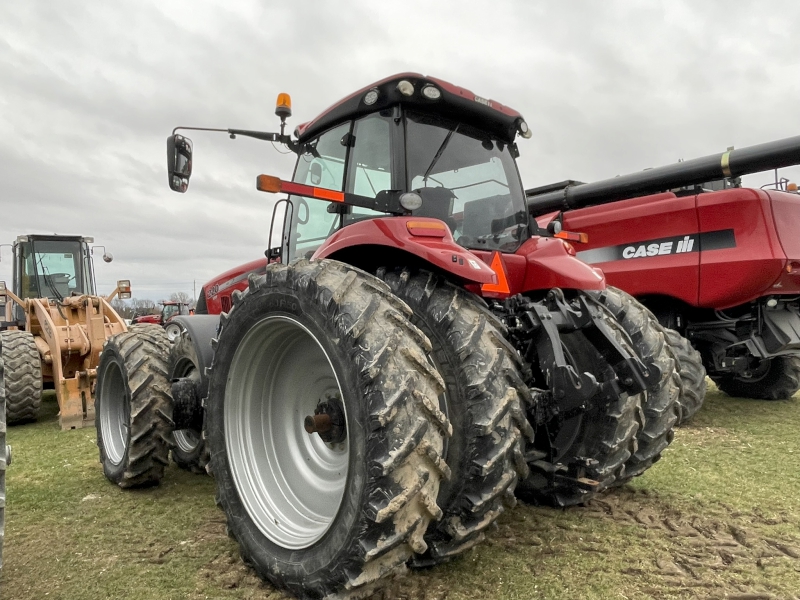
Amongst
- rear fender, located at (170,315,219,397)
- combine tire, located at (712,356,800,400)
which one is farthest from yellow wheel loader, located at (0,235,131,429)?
combine tire, located at (712,356,800,400)

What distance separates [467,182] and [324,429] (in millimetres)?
1623

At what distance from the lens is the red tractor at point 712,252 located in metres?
5.49

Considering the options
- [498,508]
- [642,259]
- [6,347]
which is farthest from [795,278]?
[6,347]

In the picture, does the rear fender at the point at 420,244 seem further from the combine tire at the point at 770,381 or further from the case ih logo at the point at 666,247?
the combine tire at the point at 770,381

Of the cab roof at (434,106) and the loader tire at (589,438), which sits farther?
the cab roof at (434,106)

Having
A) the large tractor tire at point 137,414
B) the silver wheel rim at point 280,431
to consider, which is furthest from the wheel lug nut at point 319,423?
the large tractor tire at point 137,414

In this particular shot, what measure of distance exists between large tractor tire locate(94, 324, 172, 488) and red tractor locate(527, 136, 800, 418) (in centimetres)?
433

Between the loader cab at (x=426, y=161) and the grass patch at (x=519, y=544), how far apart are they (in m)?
1.57

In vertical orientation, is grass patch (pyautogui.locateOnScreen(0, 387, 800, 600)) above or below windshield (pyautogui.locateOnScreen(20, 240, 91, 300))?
below

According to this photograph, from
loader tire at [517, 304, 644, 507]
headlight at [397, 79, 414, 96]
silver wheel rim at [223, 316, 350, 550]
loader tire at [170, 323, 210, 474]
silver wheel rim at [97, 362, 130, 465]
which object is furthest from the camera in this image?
silver wheel rim at [97, 362, 130, 465]

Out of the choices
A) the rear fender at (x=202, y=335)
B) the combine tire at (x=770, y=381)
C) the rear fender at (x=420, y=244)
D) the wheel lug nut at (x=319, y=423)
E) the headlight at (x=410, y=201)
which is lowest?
the combine tire at (x=770, y=381)

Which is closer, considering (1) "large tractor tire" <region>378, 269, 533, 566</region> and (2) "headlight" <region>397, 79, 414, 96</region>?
(1) "large tractor tire" <region>378, 269, 533, 566</region>

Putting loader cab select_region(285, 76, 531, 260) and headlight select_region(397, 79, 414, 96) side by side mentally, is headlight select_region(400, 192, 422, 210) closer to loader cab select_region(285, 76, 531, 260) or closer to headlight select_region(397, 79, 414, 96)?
loader cab select_region(285, 76, 531, 260)

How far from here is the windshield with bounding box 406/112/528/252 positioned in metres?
3.07
